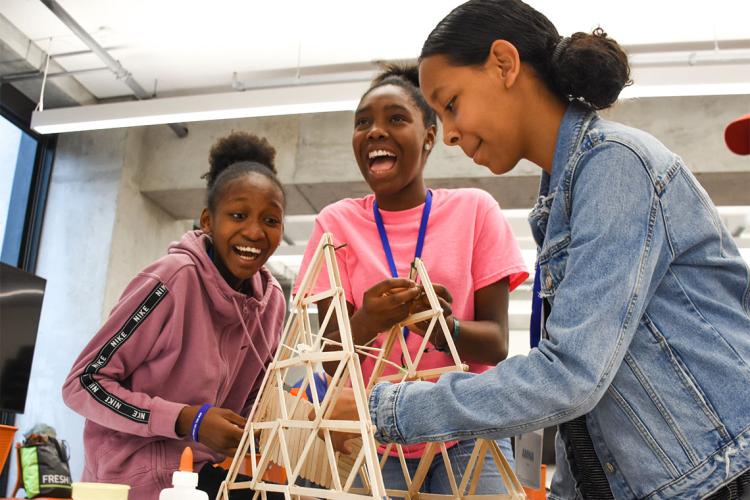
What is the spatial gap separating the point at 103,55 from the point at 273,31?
1.22 m

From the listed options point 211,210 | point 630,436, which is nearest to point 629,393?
point 630,436

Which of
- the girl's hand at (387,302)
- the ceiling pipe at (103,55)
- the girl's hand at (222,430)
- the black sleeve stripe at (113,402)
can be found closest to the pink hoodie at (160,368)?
the black sleeve stripe at (113,402)

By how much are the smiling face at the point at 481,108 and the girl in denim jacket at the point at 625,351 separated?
0.11 m

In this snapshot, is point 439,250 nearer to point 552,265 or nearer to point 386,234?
point 386,234

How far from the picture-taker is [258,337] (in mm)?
1885

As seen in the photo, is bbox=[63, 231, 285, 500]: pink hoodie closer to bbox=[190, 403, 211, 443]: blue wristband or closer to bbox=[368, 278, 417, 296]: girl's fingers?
bbox=[190, 403, 211, 443]: blue wristband

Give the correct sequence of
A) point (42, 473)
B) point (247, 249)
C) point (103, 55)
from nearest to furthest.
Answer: point (247, 249)
point (42, 473)
point (103, 55)

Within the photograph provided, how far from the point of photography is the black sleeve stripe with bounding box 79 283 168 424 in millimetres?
1515

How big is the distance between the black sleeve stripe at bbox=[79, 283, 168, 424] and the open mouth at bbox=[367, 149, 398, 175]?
23.2 inches

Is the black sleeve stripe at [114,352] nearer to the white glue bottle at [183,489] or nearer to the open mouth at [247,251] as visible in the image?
the open mouth at [247,251]

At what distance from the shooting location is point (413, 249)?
146cm

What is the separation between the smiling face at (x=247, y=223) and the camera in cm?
184

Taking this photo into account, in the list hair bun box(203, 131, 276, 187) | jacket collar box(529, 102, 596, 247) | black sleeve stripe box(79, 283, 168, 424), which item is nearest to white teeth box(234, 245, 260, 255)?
black sleeve stripe box(79, 283, 168, 424)

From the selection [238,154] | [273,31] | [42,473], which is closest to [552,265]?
[238,154]
